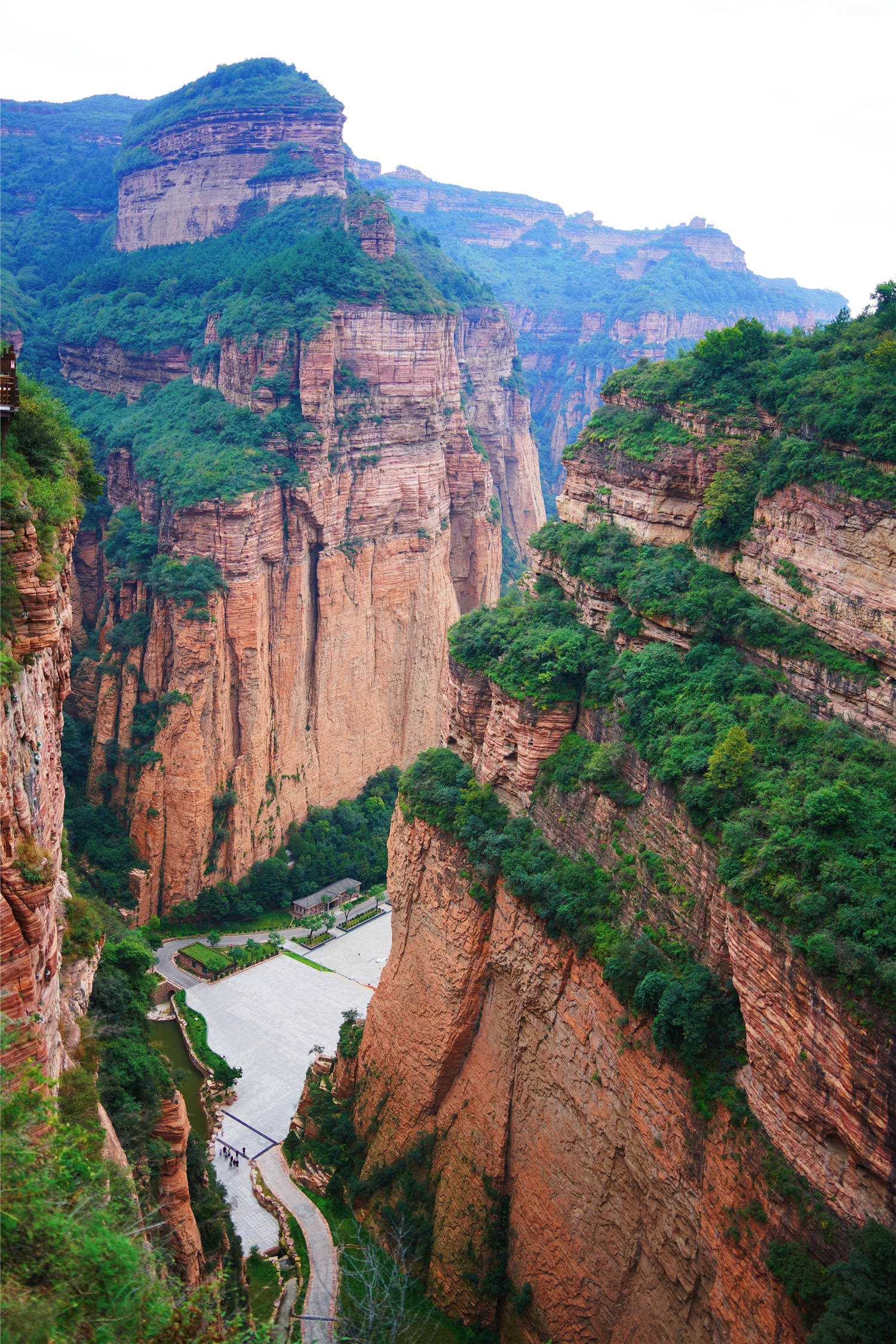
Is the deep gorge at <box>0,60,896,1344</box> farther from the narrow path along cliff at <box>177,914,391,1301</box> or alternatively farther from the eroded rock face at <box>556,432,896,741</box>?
the narrow path along cliff at <box>177,914,391,1301</box>

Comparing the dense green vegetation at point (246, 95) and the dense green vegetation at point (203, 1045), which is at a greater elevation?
the dense green vegetation at point (246, 95)

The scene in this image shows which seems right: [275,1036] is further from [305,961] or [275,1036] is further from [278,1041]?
[305,961]

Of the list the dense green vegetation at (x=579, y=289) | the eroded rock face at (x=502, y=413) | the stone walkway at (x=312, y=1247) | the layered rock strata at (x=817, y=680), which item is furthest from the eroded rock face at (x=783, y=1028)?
the dense green vegetation at (x=579, y=289)

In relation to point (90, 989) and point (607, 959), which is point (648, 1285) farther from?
point (90, 989)

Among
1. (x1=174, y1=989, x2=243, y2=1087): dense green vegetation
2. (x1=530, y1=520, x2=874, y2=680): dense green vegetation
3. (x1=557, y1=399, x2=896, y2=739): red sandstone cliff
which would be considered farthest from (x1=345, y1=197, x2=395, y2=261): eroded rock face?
(x1=174, y1=989, x2=243, y2=1087): dense green vegetation

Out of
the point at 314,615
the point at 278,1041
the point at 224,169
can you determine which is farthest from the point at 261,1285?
the point at 224,169

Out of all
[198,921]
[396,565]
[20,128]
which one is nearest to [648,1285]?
[198,921]

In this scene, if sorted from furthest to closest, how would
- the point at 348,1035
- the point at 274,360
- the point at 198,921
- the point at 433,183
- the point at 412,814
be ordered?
the point at 433,183 < the point at 274,360 < the point at 198,921 < the point at 348,1035 < the point at 412,814

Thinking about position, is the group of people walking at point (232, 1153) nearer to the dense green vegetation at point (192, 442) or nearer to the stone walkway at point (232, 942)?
the stone walkway at point (232, 942)
